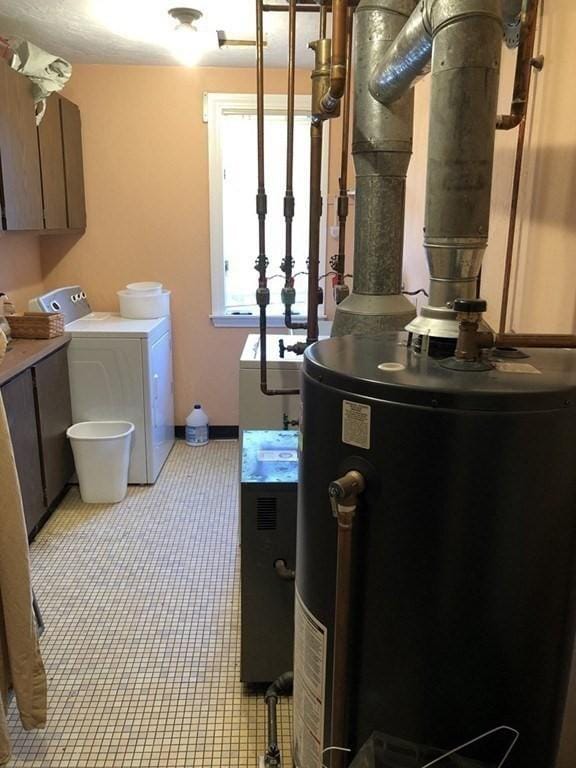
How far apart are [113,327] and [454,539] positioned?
2.94 metres

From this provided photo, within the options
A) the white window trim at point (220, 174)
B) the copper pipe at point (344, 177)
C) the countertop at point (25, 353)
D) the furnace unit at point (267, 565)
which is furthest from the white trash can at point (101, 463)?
the copper pipe at point (344, 177)

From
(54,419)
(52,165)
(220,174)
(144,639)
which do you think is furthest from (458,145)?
(220,174)

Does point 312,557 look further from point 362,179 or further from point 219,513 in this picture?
point 219,513

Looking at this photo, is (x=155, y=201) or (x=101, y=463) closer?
(x=101, y=463)

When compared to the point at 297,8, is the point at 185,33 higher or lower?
higher

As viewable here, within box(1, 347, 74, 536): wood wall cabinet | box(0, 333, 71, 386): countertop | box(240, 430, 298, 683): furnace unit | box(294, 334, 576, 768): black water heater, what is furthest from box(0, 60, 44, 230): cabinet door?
box(294, 334, 576, 768): black water heater

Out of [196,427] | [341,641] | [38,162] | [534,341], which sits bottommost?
[196,427]

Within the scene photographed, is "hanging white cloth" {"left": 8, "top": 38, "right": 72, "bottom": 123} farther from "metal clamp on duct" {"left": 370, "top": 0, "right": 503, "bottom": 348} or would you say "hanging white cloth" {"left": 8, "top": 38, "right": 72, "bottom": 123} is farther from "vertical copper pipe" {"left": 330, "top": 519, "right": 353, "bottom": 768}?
"vertical copper pipe" {"left": 330, "top": 519, "right": 353, "bottom": 768}

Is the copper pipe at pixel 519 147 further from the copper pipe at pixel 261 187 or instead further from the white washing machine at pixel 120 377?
the white washing machine at pixel 120 377

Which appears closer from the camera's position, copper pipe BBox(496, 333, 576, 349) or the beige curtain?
copper pipe BBox(496, 333, 576, 349)

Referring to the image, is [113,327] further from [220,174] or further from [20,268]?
[220,174]

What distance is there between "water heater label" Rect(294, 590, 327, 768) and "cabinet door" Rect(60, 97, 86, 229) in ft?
10.4

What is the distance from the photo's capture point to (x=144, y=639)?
7.45ft

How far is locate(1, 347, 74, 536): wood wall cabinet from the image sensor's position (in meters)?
2.71
